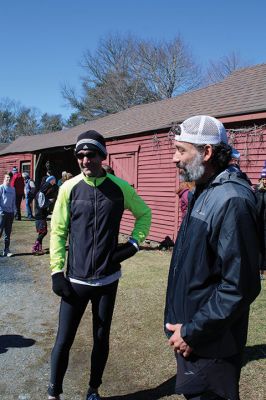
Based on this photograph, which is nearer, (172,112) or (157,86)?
(172,112)

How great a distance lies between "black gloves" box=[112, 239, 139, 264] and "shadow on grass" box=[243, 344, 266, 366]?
1.83 meters

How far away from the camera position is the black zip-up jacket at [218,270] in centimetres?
182

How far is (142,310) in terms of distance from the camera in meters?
5.83

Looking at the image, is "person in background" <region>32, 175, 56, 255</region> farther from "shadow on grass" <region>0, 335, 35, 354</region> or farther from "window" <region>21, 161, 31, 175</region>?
"window" <region>21, 161, 31, 175</region>

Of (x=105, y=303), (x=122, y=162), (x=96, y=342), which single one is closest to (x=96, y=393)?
(x=96, y=342)

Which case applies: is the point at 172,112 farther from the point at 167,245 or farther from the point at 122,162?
the point at 167,245

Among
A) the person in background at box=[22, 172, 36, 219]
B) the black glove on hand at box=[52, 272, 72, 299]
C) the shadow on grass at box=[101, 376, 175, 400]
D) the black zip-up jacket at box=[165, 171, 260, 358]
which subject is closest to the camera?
the black zip-up jacket at box=[165, 171, 260, 358]

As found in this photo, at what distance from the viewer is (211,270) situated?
193cm

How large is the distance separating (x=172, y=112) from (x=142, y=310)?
8929 mm

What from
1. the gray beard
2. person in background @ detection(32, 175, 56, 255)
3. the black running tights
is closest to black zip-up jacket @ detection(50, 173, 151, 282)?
the black running tights

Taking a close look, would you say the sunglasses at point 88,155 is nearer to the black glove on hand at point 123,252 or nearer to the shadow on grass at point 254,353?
the black glove on hand at point 123,252

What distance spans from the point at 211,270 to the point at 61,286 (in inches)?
55.0

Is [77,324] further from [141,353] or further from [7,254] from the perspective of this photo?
[7,254]

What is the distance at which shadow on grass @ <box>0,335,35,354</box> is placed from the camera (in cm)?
460
